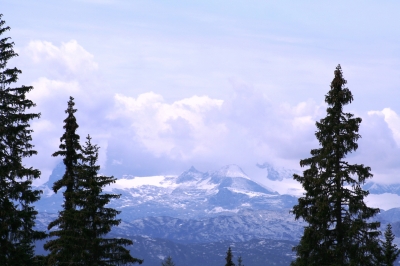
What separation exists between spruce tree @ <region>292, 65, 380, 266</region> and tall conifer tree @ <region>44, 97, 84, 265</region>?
40.5 feet

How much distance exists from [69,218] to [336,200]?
48.1 feet

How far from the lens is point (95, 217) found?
3525 centimetres

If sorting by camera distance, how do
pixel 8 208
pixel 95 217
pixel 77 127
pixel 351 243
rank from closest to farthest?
pixel 8 208, pixel 351 243, pixel 95 217, pixel 77 127

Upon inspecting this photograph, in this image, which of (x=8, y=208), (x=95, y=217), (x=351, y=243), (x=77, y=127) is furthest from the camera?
(x=77, y=127)

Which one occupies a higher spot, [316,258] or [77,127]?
[77,127]

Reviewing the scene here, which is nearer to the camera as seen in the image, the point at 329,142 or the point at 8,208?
the point at 8,208

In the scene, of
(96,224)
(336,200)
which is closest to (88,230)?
(96,224)

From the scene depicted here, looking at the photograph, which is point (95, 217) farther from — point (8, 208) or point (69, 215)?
point (8, 208)

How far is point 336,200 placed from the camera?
30.4 m

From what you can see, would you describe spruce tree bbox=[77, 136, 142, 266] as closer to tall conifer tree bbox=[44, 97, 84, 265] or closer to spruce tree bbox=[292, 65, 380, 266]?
tall conifer tree bbox=[44, 97, 84, 265]

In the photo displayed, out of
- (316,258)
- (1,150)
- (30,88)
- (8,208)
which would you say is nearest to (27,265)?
(8,208)

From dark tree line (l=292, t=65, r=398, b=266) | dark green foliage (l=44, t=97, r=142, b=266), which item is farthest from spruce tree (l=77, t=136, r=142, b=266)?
dark tree line (l=292, t=65, r=398, b=266)

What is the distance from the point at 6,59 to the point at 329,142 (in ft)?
51.0

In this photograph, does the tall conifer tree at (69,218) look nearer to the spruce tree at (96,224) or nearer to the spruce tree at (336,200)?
the spruce tree at (96,224)
